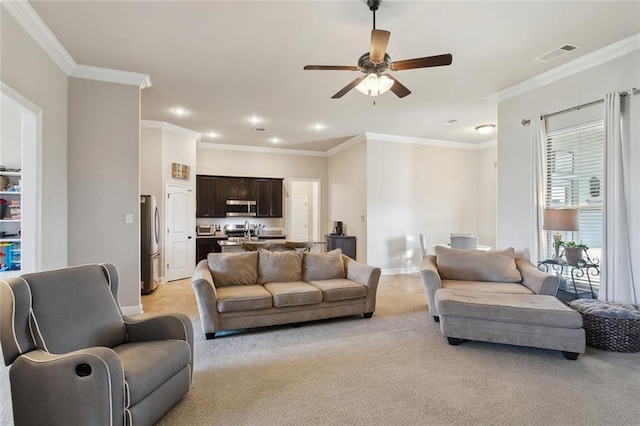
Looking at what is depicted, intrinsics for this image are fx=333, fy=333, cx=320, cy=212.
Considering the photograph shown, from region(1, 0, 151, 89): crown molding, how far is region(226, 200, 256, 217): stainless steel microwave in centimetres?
392

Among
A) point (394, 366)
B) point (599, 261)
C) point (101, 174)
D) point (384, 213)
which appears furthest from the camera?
point (384, 213)

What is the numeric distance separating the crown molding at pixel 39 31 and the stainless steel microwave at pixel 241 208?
4.48 metres

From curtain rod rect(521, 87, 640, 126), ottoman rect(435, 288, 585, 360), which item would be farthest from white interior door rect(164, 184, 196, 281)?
curtain rod rect(521, 87, 640, 126)

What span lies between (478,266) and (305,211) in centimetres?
619

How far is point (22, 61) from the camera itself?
2.94 meters

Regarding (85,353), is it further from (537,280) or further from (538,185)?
(538,185)

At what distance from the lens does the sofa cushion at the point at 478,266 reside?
13.6 ft

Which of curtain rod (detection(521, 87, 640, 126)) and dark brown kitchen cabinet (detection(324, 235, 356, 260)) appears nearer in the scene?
curtain rod (detection(521, 87, 640, 126))

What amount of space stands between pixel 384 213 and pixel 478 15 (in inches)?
180

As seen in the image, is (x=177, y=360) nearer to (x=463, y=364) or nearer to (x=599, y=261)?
(x=463, y=364)

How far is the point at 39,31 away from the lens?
3107 millimetres

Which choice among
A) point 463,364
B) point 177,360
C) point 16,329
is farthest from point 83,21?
point 463,364

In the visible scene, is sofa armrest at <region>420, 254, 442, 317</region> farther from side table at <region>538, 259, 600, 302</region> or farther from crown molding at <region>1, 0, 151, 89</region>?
crown molding at <region>1, 0, 151, 89</region>

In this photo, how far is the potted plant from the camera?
3721mm
